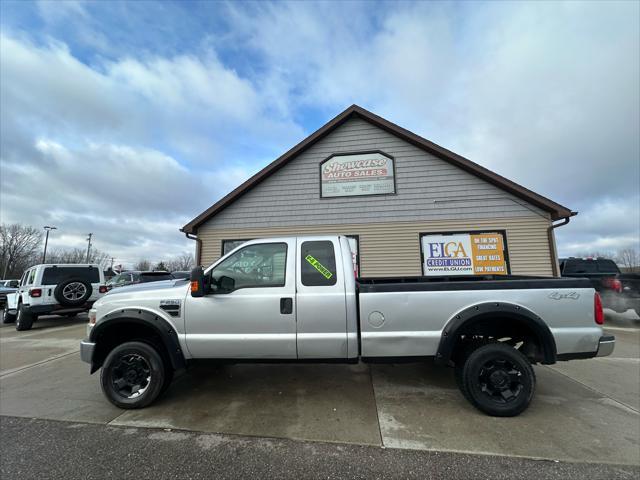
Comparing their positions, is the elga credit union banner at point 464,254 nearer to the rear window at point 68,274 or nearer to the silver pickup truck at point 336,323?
the silver pickup truck at point 336,323

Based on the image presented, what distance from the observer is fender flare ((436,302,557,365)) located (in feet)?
10.2

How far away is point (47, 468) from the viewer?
245cm

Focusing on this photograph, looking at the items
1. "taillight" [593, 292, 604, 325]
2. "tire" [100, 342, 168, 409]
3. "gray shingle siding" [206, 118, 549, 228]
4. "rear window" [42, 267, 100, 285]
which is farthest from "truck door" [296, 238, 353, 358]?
"rear window" [42, 267, 100, 285]

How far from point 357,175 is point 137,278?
33.5ft

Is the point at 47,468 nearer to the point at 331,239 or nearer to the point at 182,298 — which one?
the point at 182,298

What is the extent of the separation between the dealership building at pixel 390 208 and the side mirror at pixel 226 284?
20.7 feet

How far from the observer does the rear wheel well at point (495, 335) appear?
3262 millimetres

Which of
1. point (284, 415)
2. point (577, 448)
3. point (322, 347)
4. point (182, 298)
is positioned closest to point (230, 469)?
point (284, 415)

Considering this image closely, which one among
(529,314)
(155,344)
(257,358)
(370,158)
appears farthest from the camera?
(370,158)

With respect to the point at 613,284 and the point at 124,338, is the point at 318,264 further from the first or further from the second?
the point at 613,284

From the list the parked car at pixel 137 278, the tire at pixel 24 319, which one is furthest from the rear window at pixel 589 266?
the tire at pixel 24 319

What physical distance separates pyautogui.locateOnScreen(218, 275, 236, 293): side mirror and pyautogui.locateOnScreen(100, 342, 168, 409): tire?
1.04 m

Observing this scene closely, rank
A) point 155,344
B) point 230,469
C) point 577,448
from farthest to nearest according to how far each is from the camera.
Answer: point 155,344
point 577,448
point 230,469

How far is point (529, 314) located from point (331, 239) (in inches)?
88.3
